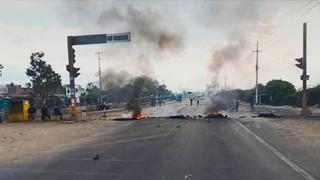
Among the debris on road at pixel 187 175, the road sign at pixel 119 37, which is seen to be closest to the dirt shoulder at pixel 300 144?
the debris on road at pixel 187 175

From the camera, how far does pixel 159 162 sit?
14.9 meters

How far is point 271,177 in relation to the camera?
1206cm

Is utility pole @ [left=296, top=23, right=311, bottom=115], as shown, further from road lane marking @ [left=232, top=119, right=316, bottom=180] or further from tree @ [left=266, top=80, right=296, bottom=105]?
tree @ [left=266, top=80, right=296, bottom=105]

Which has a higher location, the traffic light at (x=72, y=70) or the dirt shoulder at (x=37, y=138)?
the traffic light at (x=72, y=70)

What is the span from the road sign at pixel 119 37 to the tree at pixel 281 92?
42.7 metres

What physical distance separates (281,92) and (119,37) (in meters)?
47.7

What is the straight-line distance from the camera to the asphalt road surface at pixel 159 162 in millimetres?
12539

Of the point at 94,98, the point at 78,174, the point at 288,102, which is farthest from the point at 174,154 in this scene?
the point at 94,98

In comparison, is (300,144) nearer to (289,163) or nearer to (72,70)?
(289,163)

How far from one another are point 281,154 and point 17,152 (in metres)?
9.48

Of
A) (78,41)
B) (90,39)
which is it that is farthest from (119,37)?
(78,41)

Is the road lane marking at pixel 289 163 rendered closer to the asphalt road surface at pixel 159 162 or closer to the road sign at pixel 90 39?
the asphalt road surface at pixel 159 162

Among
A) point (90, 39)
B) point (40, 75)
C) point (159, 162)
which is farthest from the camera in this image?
point (40, 75)

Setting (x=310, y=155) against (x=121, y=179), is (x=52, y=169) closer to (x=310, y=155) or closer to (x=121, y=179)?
(x=121, y=179)
